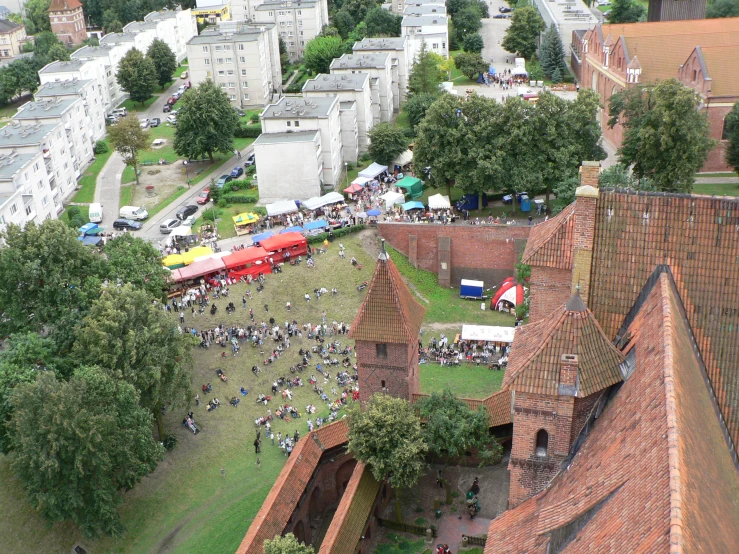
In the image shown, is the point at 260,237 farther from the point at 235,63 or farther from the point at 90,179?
the point at 235,63

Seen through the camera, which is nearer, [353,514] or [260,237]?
[353,514]

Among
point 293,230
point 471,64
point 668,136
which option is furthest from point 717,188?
point 471,64

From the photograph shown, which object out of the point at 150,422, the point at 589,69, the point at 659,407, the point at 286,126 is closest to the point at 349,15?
the point at 589,69

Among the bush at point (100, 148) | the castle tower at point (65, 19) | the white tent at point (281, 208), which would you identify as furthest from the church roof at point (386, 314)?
the castle tower at point (65, 19)

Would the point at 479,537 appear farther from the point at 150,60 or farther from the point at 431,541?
the point at 150,60

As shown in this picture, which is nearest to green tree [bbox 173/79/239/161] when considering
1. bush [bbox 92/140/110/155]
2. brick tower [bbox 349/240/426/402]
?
bush [bbox 92/140/110/155]

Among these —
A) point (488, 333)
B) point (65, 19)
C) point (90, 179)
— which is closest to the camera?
point (488, 333)

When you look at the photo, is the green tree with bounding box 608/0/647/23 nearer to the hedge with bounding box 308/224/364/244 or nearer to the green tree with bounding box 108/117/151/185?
the hedge with bounding box 308/224/364/244
